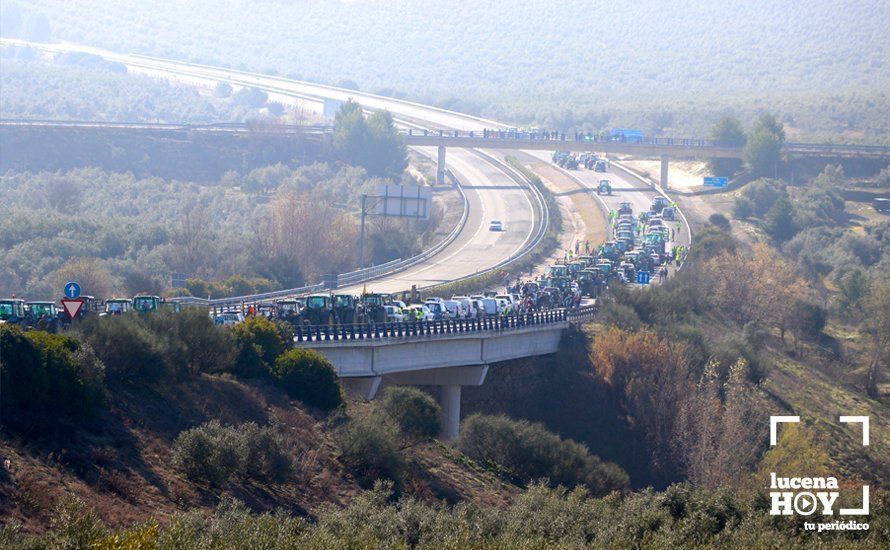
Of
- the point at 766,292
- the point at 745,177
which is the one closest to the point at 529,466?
the point at 766,292

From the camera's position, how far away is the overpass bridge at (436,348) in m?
50.6

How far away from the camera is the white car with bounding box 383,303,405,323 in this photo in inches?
2256

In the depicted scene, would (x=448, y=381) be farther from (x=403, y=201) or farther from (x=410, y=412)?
(x=403, y=201)

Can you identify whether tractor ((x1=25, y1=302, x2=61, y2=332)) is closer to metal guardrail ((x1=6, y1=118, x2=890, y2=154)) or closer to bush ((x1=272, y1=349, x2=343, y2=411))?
bush ((x1=272, y1=349, x2=343, y2=411))

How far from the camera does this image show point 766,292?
84.8m

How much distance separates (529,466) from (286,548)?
71.2 ft

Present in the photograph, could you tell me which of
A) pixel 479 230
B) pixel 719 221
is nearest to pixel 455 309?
pixel 479 230

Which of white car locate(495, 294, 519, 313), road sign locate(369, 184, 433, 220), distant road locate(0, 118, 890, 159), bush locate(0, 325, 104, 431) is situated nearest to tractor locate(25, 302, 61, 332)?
bush locate(0, 325, 104, 431)

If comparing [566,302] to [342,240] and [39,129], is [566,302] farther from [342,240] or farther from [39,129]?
[39,129]

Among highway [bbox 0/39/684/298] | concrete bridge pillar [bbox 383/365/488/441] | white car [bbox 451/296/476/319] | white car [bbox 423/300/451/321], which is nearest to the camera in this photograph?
concrete bridge pillar [bbox 383/365/488/441]

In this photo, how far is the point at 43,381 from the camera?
34156 millimetres

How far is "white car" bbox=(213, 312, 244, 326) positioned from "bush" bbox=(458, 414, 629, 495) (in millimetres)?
8610

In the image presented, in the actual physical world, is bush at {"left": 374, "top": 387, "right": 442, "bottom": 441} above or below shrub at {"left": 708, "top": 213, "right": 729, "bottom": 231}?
below

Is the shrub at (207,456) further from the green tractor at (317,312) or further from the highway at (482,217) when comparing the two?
the highway at (482,217)
